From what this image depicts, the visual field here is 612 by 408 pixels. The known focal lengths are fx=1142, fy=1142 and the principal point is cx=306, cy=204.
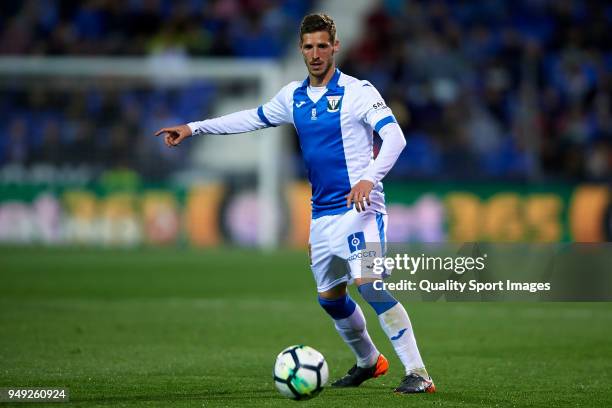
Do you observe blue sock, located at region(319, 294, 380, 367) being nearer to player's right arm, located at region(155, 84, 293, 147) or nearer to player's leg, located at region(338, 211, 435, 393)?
player's leg, located at region(338, 211, 435, 393)

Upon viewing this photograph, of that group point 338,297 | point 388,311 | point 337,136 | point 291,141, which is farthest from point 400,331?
point 291,141

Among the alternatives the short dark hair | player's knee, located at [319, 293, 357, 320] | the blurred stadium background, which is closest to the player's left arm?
the short dark hair

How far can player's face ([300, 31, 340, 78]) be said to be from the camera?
690 centimetres

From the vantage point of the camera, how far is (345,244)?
272 inches

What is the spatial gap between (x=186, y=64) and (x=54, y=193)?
3501 mm

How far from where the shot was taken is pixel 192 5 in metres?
23.8

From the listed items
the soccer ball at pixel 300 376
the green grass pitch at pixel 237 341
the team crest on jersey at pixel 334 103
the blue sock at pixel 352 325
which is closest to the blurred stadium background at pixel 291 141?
the green grass pitch at pixel 237 341

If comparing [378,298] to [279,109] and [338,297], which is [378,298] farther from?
[279,109]

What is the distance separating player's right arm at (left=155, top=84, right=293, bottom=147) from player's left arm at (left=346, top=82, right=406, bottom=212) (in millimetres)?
572

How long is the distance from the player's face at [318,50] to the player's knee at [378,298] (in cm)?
134

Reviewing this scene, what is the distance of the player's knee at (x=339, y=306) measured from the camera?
282 inches

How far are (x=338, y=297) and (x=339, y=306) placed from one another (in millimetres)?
74

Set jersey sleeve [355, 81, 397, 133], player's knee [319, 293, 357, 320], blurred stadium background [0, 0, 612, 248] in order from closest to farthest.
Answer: jersey sleeve [355, 81, 397, 133], player's knee [319, 293, 357, 320], blurred stadium background [0, 0, 612, 248]

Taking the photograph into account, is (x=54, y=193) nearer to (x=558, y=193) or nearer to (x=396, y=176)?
(x=396, y=176)
